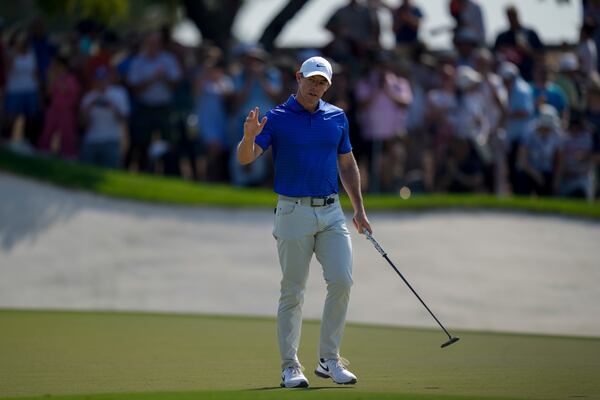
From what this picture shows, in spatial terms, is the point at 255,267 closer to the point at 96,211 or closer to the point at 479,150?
the point at 96,211

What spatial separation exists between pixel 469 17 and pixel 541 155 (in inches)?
96.4

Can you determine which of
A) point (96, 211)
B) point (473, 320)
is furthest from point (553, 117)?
point (96, 211)

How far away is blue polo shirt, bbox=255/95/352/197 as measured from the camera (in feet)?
30.0

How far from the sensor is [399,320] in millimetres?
15352

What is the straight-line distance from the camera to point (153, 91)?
1934 cm

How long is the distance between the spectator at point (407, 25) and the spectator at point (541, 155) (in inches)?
102

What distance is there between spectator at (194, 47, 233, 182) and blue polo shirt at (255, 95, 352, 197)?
9821 mm

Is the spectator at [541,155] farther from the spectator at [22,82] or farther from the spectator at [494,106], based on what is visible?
the spectator at [22,82]

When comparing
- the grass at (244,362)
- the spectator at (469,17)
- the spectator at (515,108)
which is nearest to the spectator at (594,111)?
the spectator at (515,108)

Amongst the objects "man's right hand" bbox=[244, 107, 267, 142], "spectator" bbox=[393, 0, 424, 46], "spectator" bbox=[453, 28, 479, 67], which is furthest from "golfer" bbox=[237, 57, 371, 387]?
"spectator" bbox=[393, 0, 424, 46]

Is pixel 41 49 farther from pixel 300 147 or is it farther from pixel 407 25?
pixel 300 147

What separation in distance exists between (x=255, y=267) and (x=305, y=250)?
791cm

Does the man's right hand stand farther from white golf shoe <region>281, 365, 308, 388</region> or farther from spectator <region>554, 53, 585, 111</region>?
spectator <region>554, 53, 585, 111</region>

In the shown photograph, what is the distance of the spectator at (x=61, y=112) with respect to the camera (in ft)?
62.6
